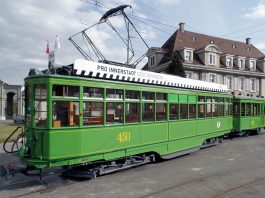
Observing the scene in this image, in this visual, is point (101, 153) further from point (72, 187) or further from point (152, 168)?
point (152, 168)

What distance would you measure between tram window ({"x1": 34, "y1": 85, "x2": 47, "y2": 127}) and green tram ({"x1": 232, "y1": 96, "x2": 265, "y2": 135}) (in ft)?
45.8

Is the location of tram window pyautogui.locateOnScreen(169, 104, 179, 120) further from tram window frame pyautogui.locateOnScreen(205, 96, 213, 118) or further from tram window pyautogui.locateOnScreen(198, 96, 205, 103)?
tram window frame pyautogui.locateOnScreen(205, 96, 213, 118)

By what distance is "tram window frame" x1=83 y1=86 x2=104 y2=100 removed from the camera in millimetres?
8055

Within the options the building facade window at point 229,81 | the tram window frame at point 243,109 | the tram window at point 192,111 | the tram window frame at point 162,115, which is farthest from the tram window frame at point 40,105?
the building facade window at point 229,81

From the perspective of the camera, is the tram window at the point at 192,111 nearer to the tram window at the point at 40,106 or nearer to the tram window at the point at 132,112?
the tram window at the point at 132,112

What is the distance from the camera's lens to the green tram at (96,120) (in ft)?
24.8

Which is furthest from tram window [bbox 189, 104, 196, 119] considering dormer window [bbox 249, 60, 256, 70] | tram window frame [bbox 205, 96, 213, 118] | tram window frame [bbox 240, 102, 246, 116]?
dormer window [bbox 249, 60, 256, 70]

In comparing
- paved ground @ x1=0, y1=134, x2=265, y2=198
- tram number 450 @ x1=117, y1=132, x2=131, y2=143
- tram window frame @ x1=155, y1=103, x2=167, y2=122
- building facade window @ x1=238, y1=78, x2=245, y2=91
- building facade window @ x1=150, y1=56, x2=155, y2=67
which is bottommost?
paved ground @ x1=0, y1=134, x2=265, y2=198

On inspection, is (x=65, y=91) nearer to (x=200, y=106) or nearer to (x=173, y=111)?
(x=173, y=111)

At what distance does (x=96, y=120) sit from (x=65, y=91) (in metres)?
1.21

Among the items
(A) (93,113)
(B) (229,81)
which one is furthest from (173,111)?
(B) (229,81)

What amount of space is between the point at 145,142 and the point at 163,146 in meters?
1.10

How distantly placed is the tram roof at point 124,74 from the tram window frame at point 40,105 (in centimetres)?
95

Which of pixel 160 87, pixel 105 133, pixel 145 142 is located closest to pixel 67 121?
pixel 105 133
